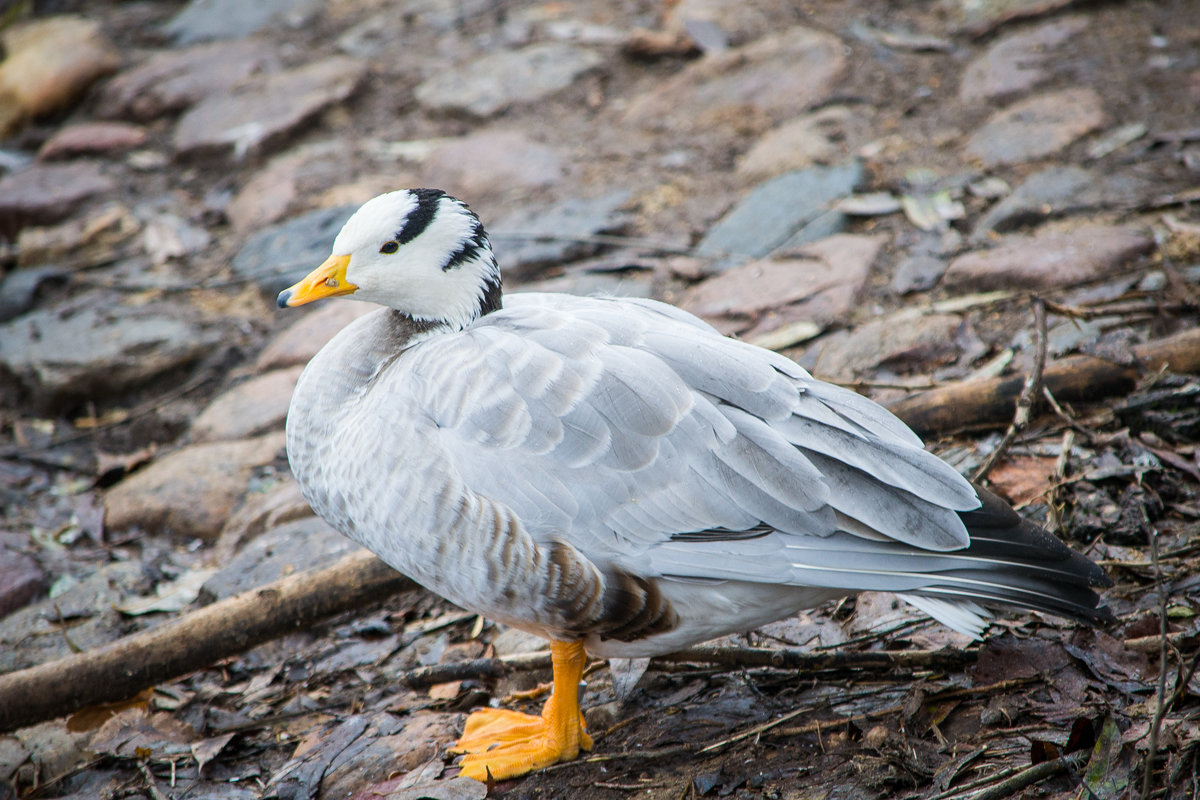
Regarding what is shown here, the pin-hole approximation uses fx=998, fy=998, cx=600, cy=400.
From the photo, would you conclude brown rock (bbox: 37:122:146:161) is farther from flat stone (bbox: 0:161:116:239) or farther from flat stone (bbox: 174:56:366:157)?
flat stone (bbox: 174:56:366:157)

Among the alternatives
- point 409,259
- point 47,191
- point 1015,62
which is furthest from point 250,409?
point 1015,62

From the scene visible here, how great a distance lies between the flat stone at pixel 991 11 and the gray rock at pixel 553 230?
8.40ft

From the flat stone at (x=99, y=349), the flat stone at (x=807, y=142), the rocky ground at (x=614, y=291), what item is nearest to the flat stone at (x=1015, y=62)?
the rocky ground at (x=614, y=291)

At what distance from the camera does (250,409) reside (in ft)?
17.2

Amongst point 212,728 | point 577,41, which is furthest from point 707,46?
point 212,728

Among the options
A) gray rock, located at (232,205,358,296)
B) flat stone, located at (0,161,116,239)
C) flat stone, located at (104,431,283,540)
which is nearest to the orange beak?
flat stone, located at (104,431,283,540)

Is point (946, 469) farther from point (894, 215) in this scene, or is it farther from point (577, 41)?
point (577, 41)

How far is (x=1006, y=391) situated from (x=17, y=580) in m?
4.24

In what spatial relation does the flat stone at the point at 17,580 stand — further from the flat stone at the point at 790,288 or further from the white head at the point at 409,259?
the flat stone at the point at 790,288

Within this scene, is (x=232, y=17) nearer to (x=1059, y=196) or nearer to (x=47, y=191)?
(x=47, y=191)

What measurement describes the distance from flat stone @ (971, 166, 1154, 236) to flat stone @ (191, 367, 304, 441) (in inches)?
142

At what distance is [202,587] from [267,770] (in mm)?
1038

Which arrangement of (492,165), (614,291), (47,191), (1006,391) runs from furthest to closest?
(47,191), (492,165), (614,291), (1006,391)

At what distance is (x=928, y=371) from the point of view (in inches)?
169
